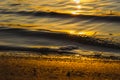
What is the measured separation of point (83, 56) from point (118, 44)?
3.87 feet

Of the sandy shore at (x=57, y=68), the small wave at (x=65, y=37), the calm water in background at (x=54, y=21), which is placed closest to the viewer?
the sandy shore at (x=57, y=68)

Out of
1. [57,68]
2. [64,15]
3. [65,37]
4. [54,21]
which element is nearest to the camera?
[57,68]

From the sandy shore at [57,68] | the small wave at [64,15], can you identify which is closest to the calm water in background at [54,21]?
the small wave at [64,15]

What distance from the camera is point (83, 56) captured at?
23.6 feet

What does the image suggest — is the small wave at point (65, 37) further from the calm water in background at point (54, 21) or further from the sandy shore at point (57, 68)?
the sandy shore at point (57, 68)

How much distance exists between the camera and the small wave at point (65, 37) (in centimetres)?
815

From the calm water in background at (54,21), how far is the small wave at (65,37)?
0.03 metres

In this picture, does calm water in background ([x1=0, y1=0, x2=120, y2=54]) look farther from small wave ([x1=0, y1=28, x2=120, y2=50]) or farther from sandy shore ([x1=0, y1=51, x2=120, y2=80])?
sandy shore ([x1=0, y1=51, x2=120, y2=80])

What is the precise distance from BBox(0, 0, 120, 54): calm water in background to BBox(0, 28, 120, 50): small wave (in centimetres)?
3

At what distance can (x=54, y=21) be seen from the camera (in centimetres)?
1135

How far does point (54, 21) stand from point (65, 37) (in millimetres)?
2425

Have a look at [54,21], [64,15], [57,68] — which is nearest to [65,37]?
[54,21]

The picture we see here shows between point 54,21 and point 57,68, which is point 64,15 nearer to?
point 54,21

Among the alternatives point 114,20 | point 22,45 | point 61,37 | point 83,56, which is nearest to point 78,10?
point 114,20
